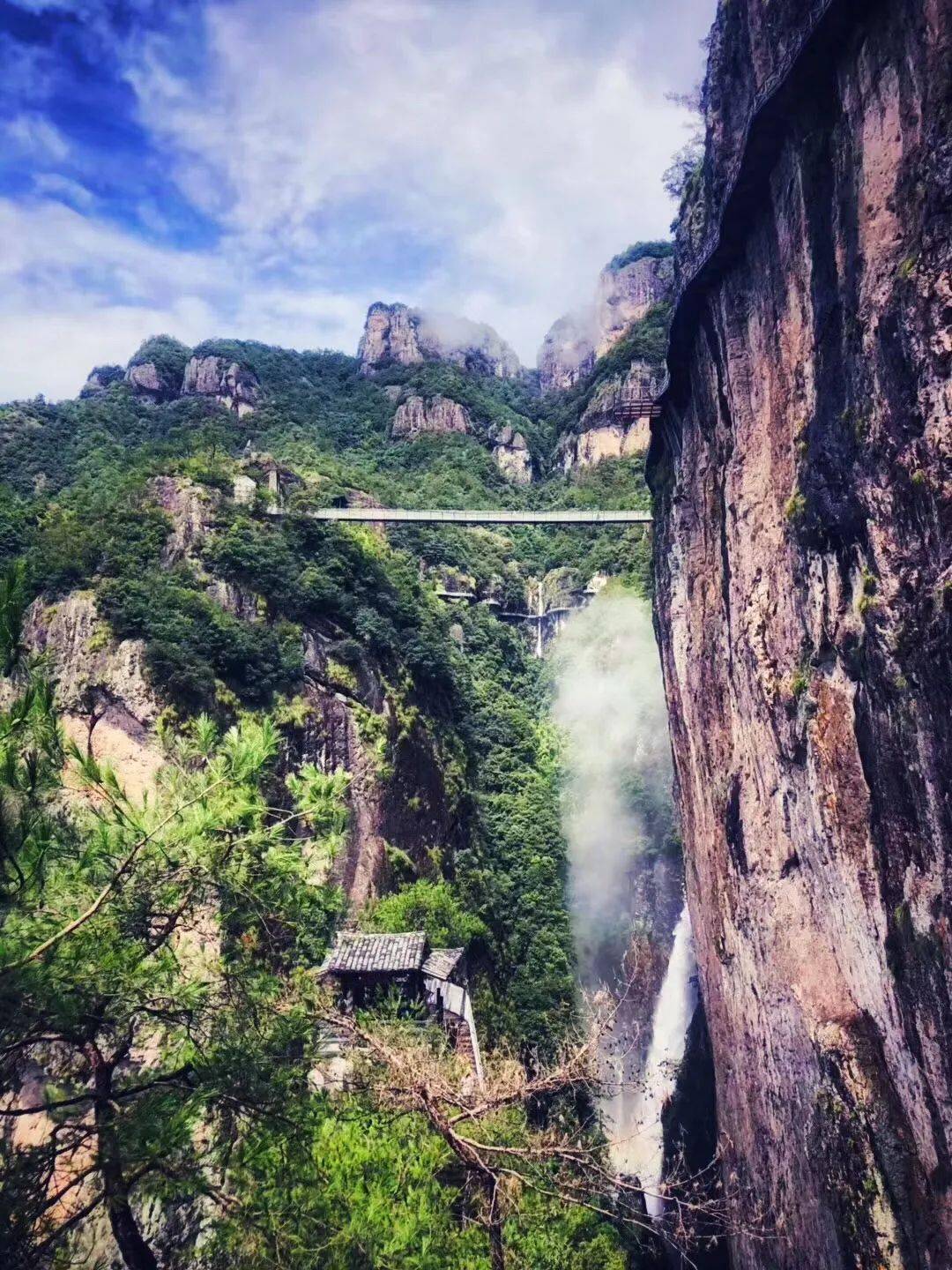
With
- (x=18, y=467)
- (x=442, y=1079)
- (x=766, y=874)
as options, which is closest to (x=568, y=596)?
(x=18, y=467)

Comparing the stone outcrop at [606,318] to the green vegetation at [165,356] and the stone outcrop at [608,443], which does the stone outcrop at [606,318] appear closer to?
the stone outcrop at [608,443]

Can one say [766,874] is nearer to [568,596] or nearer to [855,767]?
[855,767]

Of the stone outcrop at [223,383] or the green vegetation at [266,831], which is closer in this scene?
the green vegetation at [266,831]

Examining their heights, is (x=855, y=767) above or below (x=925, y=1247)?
above

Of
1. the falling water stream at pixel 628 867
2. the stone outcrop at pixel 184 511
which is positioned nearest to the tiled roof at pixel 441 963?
the falling water stream at pixel 628 867

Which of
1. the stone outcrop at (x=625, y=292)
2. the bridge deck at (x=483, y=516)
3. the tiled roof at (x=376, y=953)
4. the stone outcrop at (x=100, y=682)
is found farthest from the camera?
the stone outcrop at (x=625, y=292)

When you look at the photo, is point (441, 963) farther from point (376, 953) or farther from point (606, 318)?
point (606, 318)
